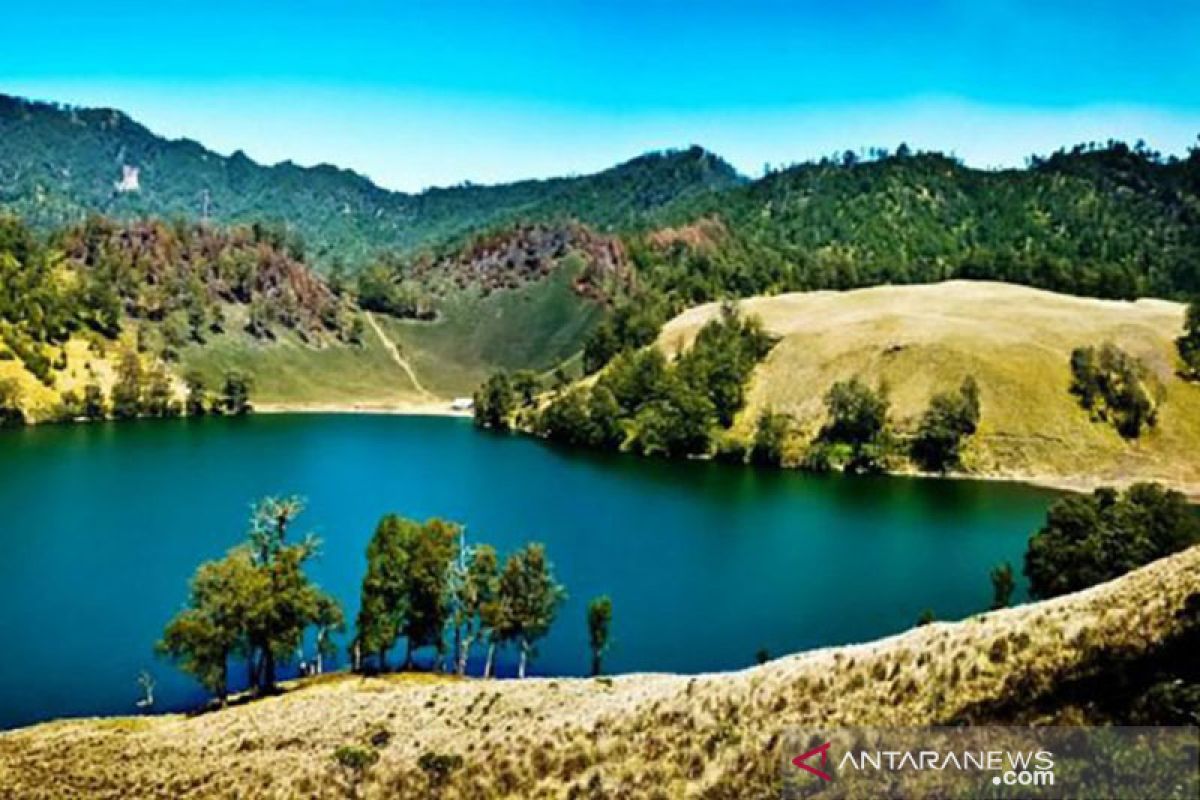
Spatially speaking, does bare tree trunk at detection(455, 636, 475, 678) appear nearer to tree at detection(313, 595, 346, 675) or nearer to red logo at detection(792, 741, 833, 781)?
tree at detection(313, 595, 346, 675)

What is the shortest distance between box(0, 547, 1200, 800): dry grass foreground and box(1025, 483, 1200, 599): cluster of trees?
55934mm

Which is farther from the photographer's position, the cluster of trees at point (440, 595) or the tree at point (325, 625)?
the cluster of trees at point (440, 595)

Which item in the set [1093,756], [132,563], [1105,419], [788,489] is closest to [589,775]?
[1093,756]

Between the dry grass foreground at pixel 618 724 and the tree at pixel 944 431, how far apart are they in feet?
488

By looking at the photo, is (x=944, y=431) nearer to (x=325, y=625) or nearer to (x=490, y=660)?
(x=490, y=660)

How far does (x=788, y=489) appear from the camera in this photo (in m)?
173

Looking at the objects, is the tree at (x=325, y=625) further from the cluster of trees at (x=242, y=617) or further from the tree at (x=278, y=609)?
the cluster of trees at (x=242, y=617)

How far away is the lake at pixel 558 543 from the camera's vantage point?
87250 mm

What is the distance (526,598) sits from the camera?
81.4m

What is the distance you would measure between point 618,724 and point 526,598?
39.5m

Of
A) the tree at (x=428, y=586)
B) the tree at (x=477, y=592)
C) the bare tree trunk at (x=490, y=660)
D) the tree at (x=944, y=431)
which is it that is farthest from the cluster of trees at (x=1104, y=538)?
the tree at (x=944, y=431)

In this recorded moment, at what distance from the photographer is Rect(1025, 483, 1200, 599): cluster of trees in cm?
9194

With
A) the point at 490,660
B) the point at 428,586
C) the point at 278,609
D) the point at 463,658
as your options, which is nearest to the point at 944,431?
the point at 490,660

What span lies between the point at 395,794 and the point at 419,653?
50.3m
